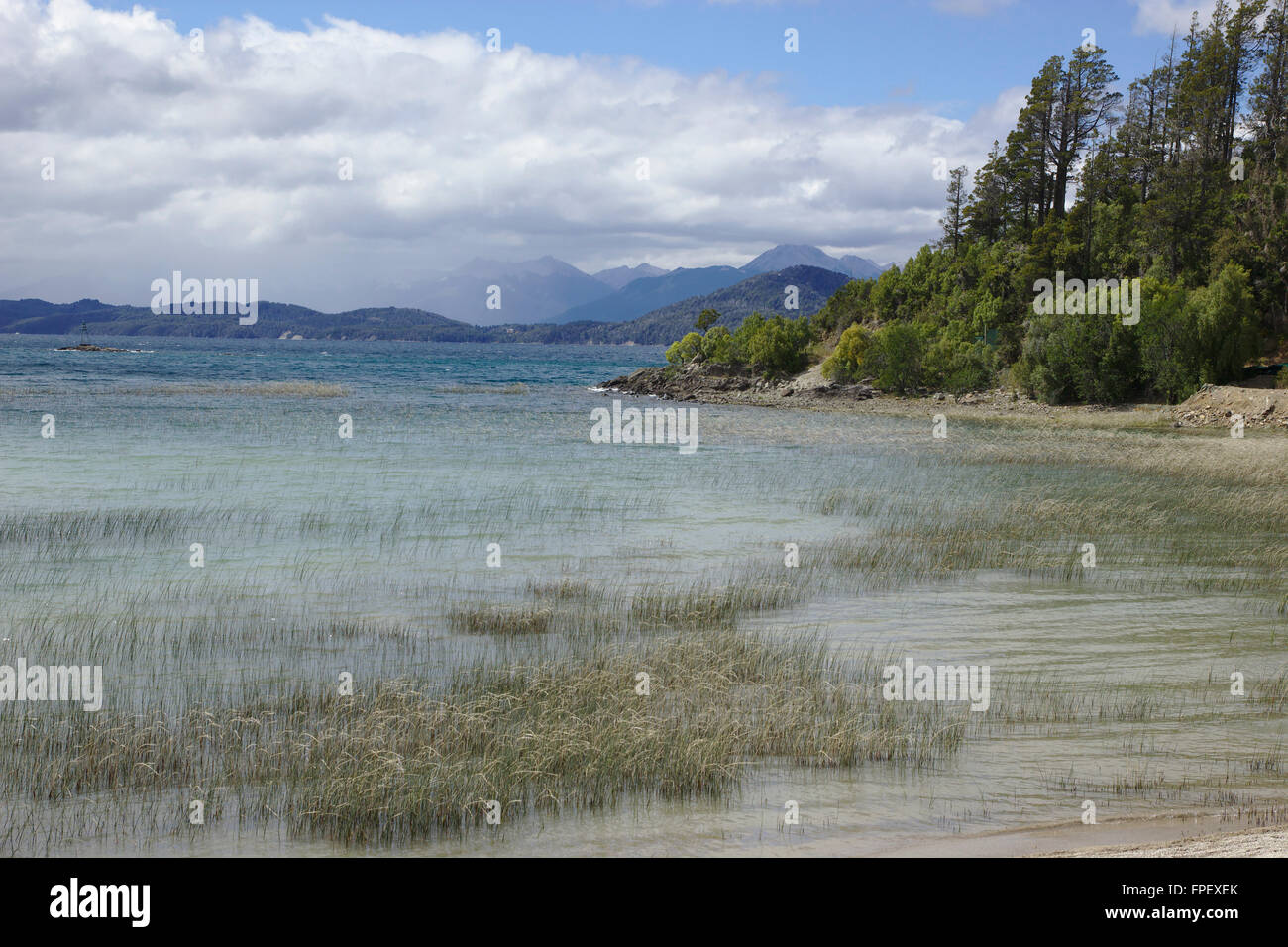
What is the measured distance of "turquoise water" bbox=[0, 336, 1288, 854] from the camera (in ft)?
30.3

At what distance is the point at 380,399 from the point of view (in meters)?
77.1

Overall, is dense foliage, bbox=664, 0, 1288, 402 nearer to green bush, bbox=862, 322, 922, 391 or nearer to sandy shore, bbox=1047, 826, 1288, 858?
green bush, bbox=862, 322, 922, 391

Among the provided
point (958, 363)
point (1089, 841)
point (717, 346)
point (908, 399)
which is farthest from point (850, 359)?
point (1089, 841)

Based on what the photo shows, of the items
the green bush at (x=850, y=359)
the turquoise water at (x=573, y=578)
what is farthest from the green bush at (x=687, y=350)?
the turquoise water at (x=573, y=578)

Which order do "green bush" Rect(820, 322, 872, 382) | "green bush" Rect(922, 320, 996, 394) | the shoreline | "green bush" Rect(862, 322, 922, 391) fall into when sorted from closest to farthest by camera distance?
the shoreline
"green bush" Rect(922, 320, 996, 394)
"green bush" Rect(862, 322, 922, 391)
"green bush" Rect(820, 322, 872, 382)

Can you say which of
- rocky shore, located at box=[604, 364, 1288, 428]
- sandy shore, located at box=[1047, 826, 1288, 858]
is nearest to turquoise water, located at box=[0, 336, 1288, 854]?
sandy shore, located at box=[1047, 826, 1288, 858]

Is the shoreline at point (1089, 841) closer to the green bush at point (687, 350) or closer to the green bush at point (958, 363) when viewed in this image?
the green bush at point (958, 363)

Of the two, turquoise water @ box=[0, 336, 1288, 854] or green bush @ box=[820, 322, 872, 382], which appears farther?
green bush @ box=[820, 322, 872, 382]

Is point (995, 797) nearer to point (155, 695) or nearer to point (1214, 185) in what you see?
point (155, 695)

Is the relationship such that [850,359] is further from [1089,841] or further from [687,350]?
[1089,841]

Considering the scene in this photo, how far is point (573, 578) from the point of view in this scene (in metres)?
19.1

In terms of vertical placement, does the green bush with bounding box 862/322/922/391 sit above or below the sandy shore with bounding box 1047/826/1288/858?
above

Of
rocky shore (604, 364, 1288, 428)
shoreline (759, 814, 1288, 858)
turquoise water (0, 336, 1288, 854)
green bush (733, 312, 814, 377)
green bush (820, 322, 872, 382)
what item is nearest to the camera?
shoreline (759, 814, 1288, 858)

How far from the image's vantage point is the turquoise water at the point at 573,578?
923 cm
